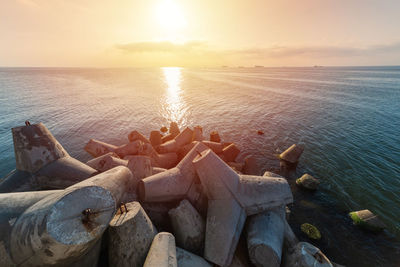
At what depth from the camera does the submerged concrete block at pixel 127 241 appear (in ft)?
11.4

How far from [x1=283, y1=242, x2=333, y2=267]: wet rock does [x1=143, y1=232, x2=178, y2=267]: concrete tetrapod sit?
2.99m

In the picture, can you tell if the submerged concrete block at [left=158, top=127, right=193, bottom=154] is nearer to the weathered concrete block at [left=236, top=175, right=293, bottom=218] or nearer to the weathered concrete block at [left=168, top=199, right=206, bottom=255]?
the weathered concrete block at [left=236, top=175, right=293, bottom=218]

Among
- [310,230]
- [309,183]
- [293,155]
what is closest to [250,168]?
[309,183]

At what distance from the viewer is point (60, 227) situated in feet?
8.17

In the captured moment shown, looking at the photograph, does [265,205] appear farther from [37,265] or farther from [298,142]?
[298,142]

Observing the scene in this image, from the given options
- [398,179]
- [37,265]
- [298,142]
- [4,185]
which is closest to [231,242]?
[37,265]

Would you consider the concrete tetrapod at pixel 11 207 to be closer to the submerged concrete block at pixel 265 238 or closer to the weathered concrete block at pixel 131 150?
the submerged concrete block at pixel 265 238

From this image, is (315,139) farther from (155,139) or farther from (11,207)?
(11,207)

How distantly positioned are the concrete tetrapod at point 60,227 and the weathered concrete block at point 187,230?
209cm

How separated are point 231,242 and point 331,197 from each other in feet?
26.8

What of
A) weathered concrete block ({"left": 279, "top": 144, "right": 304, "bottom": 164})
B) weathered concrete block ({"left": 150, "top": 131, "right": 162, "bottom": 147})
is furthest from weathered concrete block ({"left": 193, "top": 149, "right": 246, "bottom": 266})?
weathered concrete block ({"left": 279, "top": 144, "right": 304, "bottom": 164})

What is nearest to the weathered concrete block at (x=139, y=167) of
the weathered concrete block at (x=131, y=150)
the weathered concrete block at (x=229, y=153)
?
the weathered concrete block at (x=131, y=150)

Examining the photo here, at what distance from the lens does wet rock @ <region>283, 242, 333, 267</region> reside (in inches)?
155

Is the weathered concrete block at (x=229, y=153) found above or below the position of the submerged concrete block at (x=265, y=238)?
below
